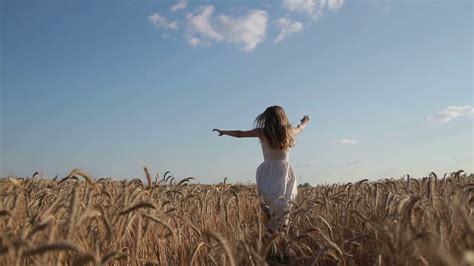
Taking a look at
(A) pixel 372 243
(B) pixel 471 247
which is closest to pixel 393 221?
A: (B) pixel 471 247

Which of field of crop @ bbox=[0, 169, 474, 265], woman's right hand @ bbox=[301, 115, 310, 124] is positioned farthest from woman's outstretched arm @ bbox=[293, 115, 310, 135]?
field of crop @ bbox=[0, 169, 474, 265]

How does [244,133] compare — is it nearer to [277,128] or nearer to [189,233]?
[277,128]

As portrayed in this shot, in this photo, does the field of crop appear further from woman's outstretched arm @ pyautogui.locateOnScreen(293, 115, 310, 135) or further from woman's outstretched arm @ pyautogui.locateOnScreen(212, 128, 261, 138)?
woman's outstretched arm @ pyautogui.locateOnScreen(293, 115, 310, 135)

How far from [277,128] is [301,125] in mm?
1110

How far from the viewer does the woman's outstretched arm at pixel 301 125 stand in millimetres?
6994

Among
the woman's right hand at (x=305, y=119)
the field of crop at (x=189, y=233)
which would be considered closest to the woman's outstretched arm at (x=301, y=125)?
the woman's right hand at (x=305, y=119)

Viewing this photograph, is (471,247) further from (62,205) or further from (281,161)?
(281,161)

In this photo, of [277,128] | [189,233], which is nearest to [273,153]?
[277,128]

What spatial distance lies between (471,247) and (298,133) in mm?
4663

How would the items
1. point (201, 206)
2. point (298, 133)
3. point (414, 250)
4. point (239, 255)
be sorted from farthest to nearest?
point (298, 133), point (201, 206), point (239, 255), point (414, 250)

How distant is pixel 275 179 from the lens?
6.37 meters

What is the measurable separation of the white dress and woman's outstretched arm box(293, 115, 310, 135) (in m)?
0.50

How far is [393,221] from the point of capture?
3039 millimetres

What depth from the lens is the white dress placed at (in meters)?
6.26
